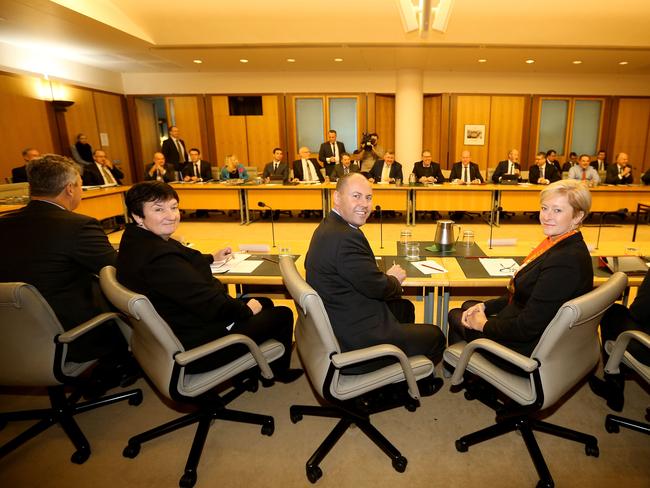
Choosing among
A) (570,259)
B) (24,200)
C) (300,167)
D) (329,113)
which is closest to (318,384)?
(570,259)

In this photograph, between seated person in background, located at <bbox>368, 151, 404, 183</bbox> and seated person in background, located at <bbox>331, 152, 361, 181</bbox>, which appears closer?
seated person in background, located at <bbox>368, 151, 404, 183</bbox>

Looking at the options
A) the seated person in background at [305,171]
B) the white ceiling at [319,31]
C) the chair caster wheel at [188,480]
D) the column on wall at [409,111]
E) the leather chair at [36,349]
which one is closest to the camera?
the leather chair at [36,349]

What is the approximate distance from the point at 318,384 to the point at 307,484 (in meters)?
0.48

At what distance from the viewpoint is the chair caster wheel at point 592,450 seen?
5.85 ft

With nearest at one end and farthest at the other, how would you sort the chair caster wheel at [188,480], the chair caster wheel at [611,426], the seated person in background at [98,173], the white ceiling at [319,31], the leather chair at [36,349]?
the leather chair at [36,349] → the chair caster wheel at [188,480] → the chair caster wheel at [611,426] → the white ceiling at [319,31] → the seated person in background at [98,173]

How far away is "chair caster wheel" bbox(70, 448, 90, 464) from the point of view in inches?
71.4

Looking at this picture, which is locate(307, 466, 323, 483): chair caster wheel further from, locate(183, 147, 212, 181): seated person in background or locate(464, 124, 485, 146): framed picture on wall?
locate(464, 124, 485, 146): framed picture on wall

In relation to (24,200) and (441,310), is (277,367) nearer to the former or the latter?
(441,310)

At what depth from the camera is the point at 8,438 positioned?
1971 mm

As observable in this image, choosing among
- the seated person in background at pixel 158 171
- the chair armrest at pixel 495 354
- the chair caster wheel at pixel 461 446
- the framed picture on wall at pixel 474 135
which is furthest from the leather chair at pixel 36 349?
the framed picture on wall at pixel 474 135

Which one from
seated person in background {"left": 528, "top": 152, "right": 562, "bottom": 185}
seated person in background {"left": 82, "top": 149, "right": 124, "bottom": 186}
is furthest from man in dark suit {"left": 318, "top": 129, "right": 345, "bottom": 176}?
seated person in background {"left": 82, "top": 149, "right": 124, "bottom": 186}

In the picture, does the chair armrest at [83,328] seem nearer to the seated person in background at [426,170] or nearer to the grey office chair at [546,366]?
the grey office chair at [546,366]

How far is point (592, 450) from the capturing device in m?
1.79

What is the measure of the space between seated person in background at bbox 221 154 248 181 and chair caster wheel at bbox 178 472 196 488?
6386 mm
